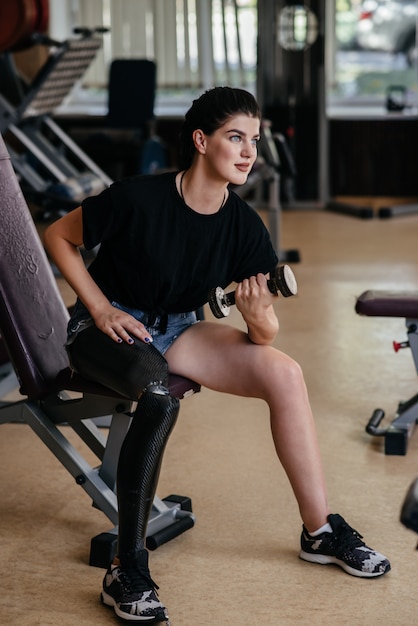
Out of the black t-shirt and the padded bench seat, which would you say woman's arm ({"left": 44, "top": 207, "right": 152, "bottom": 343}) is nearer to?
the black t-shirt

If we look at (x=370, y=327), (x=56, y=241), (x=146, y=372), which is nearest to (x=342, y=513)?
(x=146, y=372)

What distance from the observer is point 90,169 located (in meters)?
5.91

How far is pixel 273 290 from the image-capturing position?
190cm

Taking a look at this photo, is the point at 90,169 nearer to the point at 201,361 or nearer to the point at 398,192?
the point at 398,192

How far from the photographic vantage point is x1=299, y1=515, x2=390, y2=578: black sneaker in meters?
1.99

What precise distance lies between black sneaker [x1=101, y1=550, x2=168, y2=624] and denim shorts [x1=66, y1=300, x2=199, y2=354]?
0.43 meters

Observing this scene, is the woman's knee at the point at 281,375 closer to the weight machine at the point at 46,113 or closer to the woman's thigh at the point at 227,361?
the woman's thigh at the point at 227,361

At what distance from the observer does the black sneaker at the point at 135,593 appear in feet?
5.90

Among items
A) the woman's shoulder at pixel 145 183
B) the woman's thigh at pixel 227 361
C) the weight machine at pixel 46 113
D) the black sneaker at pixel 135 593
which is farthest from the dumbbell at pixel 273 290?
the weight machine at pixel 46 113

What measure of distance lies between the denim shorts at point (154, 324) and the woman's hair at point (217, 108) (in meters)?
0.36

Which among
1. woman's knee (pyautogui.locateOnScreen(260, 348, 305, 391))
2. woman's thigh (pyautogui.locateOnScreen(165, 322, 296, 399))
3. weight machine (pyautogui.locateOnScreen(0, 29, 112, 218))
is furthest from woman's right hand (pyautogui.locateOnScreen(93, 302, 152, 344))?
weight machine (pyautogui.locateOnScreen(0, 29, 112, 218))

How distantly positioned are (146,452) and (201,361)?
0.29 meters

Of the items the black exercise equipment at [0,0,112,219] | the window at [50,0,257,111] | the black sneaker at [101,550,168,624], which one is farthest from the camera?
the window at [50,0,257,111]

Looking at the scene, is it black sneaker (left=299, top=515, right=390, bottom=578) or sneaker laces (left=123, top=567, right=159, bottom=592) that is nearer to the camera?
sneaker laces (left=123, top=567, right=159, bottom=592)
